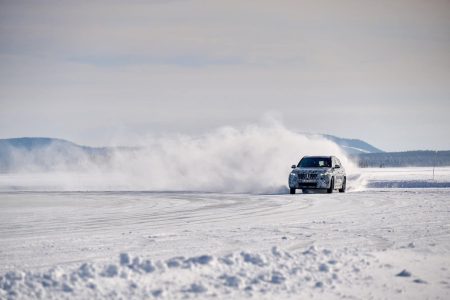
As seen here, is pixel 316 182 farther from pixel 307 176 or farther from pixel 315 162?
pixel 315 162

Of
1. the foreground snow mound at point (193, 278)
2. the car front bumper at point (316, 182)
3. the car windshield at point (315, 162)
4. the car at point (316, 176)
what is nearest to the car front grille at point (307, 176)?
the car at point (316, 176)

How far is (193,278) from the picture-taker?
8.78m

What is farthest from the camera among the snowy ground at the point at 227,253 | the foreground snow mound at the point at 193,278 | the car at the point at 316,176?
the car at the point at 316,176

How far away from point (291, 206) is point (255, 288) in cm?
1387

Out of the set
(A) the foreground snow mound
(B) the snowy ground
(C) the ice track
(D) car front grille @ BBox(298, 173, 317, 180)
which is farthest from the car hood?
(A) the foreground snow mound

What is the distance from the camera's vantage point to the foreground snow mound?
8047mm

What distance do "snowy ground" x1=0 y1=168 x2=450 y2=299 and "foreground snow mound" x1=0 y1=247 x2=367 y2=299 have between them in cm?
1

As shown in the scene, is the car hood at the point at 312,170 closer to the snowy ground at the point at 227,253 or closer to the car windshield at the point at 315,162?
the car windshield at the point at 315,162

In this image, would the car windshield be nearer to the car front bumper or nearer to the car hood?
the car hood

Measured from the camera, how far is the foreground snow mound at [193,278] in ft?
26.4

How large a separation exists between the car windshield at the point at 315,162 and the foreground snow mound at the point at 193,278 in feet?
68.1

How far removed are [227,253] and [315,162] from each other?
66.9 feet

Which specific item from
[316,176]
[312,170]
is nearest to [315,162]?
[312,170]

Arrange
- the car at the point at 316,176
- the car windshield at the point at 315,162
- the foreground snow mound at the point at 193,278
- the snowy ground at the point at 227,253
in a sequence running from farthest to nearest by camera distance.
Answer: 1. the car windshield at the point at 315,162
2. the car at the point at 316,176
3. the snowy ground at the point at 227,253
4. the foreground snow mound at the point at 193,278
